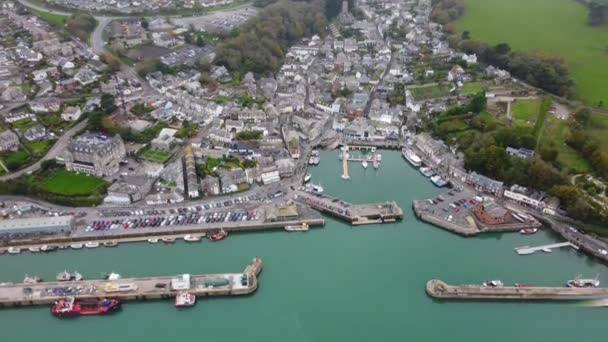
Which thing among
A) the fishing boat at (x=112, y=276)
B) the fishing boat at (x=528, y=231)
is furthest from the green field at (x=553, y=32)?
the fishing boat at (x=112, y=276)

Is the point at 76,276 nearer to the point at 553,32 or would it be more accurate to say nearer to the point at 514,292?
the point at 514,292

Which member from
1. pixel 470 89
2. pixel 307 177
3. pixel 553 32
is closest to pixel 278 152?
pixel 307 177

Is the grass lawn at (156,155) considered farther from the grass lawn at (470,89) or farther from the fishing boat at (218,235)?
the grass lawn at (470,89)

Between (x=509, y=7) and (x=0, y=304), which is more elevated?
(x=509, y=7)

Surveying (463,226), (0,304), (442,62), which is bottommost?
(0,304)

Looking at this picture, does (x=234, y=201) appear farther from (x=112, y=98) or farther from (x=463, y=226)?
(x=112, y=98)

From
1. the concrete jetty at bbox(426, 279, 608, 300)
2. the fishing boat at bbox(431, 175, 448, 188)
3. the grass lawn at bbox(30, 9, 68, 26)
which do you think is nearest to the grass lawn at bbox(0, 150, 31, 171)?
the concrete jetty at bbox(426, 279, 608, 300)

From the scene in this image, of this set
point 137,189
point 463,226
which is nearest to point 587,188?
point 463,226
